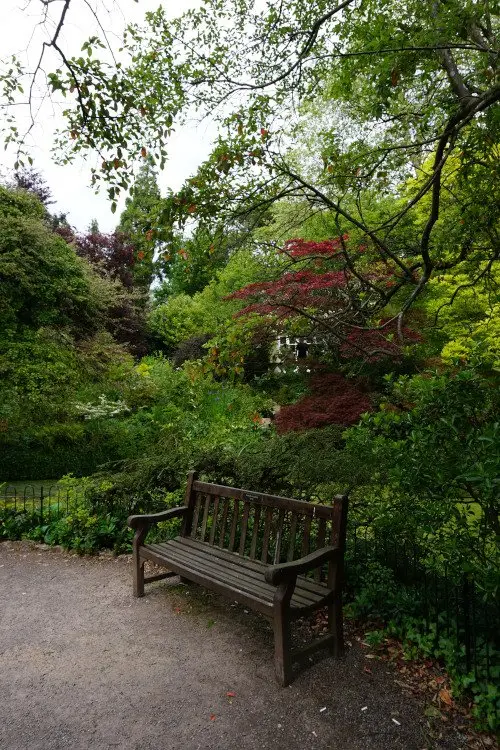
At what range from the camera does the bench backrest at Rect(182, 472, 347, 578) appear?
3305mm

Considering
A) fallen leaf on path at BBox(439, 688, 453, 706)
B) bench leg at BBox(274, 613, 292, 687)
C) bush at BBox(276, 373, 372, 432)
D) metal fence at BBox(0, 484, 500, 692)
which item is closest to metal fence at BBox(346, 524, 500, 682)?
metal fence at BBox(0, 484, 500, 692)

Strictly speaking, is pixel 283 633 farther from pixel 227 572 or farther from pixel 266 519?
pixel 266 519

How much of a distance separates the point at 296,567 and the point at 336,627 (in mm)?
641

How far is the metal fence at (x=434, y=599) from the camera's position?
2811mm

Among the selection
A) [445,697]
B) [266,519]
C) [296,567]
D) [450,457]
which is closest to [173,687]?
[296,567]

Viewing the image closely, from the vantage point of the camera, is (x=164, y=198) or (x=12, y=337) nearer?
(x=164, y=198)

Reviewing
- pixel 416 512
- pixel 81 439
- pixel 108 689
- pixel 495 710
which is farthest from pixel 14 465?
pixel 495 710

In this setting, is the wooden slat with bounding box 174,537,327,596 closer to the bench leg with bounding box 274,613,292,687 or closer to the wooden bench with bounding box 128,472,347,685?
the wooden bench with bounding box 128,472,347,685

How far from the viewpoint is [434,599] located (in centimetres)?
335

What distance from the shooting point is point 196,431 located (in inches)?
431

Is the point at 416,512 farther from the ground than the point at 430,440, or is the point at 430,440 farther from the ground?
the point at 430,440

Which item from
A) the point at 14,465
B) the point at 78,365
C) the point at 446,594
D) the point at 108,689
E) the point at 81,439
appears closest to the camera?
the point at 108,689

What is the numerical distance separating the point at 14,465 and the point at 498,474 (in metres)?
9.36

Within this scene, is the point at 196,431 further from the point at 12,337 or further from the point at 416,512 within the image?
the point at 416,512
